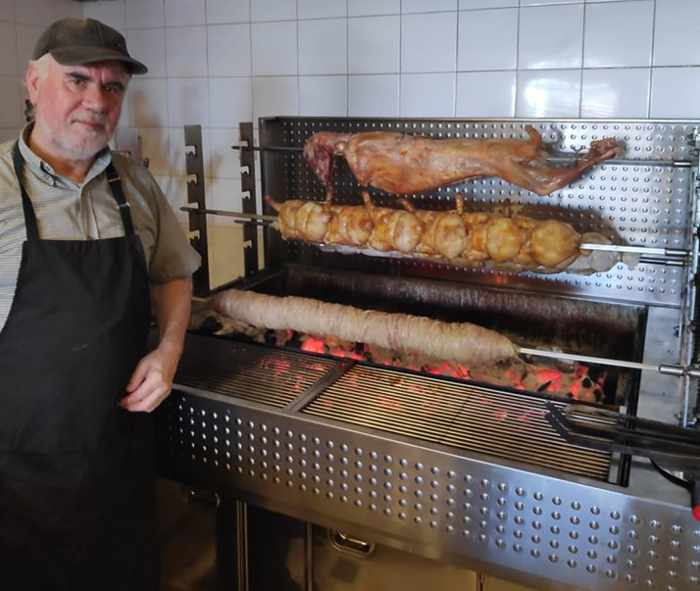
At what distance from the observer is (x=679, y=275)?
2020 millimetres

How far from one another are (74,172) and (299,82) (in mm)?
1417

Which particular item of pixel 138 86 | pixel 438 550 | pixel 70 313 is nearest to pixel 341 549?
pixel 438 550

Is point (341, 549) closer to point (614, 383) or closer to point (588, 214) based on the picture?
point (614, 383)

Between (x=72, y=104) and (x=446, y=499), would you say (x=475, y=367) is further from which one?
(x=72, y=104)

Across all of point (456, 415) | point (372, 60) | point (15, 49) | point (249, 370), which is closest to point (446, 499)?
point (456, 415)

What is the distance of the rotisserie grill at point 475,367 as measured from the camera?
50.1 inches

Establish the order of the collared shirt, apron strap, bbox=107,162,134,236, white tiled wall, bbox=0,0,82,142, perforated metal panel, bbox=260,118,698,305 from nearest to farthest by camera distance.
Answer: the collared shirt
apron strap, bbox=107,162,134,236
perforated metal panel, bbox=260,118,698,305
white tiled wall, bbox=0,0,82,142

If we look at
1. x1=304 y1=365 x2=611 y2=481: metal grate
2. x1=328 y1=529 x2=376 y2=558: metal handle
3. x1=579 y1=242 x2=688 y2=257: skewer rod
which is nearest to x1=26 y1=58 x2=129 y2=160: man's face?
x1=304 y1=365 x2=611 y2=481: metal grate

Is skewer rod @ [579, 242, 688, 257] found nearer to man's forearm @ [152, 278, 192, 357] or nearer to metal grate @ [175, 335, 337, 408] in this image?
metal grate @ [175, 335, 337, 408]

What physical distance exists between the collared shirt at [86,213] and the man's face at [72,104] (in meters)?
0.06

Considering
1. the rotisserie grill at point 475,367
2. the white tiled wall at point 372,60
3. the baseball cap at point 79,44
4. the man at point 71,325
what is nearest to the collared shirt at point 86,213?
the man at point 71,325

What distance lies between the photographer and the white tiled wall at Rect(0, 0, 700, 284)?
6.92 ft

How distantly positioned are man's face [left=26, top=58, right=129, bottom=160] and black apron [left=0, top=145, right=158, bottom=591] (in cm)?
9

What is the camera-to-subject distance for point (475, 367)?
196 centimetres
